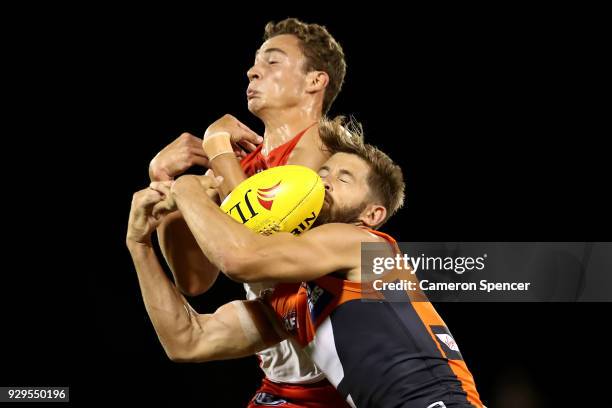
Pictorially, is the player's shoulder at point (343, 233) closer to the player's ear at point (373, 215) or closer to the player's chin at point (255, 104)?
the player's ear at point (373, 215)

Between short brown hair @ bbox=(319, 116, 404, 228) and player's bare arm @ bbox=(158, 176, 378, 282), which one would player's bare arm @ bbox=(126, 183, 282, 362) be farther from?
short brown hair @ bbox=(319, 116, 404, 228)

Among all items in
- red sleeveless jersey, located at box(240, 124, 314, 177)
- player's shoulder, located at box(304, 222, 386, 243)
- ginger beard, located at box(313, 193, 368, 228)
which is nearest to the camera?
player's shoulder, located at box(304, 222, 386, 243)

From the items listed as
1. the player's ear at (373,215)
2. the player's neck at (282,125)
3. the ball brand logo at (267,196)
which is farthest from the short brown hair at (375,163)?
the ball brand logo at (267,196)

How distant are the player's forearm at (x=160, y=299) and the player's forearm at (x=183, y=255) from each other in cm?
23

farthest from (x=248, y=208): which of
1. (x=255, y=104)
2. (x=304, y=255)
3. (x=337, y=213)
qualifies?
(x=255, y=104)

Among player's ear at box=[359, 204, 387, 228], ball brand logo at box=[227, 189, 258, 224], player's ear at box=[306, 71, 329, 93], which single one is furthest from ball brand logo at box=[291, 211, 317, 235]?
player's ear at box=[306, 71, 329, 93]

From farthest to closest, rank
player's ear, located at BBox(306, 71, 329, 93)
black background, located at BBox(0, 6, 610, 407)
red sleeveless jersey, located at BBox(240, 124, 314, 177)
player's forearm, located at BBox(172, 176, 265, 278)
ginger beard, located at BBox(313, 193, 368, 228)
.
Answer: black background, located at BBox(0, 6, 610, 407), player's ear, located at BBox(306, 71, 329, 93), red sleeveless jersey, located at BBox(240, 124, 314, 177), ginger beard, located at BBox(313, 193, 368, 228), player's forearm, located at BBox(172, 176, 265, 278)

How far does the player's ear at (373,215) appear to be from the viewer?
207 centimetres

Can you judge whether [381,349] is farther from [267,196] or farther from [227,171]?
[227,171]

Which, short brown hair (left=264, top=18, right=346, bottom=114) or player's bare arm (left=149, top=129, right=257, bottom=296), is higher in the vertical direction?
short brown hair (left=264, top=18, right=346, bottom=114)

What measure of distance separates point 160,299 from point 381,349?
2.08 ft

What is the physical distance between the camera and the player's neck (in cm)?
238

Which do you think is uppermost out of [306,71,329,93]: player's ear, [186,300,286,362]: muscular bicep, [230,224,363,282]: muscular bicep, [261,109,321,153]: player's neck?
[306,71,329,93]: player's ear

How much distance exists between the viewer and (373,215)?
2.08 metres
